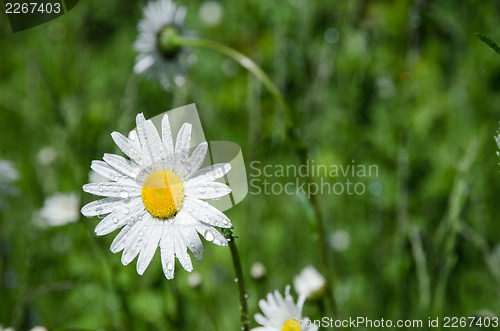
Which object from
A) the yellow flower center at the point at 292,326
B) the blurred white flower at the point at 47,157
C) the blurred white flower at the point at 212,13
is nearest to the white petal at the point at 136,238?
the yellow flower center at the point at 292,326

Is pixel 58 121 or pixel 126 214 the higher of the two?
pixel 58 121

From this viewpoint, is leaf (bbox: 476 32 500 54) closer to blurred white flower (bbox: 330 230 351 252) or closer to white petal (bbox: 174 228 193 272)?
white petal (bbox: 174 228 193 272)

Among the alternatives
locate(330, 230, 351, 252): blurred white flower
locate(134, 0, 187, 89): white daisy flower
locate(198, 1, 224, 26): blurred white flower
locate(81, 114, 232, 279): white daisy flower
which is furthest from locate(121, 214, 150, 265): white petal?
locate(198, 1, 224, 26): blurred white flower

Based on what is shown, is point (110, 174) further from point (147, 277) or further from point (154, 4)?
→ point (147, 277)

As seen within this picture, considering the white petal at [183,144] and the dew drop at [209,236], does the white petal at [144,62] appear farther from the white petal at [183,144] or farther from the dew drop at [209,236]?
the dew drop at [209,236]

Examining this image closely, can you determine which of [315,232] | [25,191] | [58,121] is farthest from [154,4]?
[25,191]

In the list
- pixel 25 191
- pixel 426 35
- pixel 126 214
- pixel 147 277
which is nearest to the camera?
pixel 126 214
